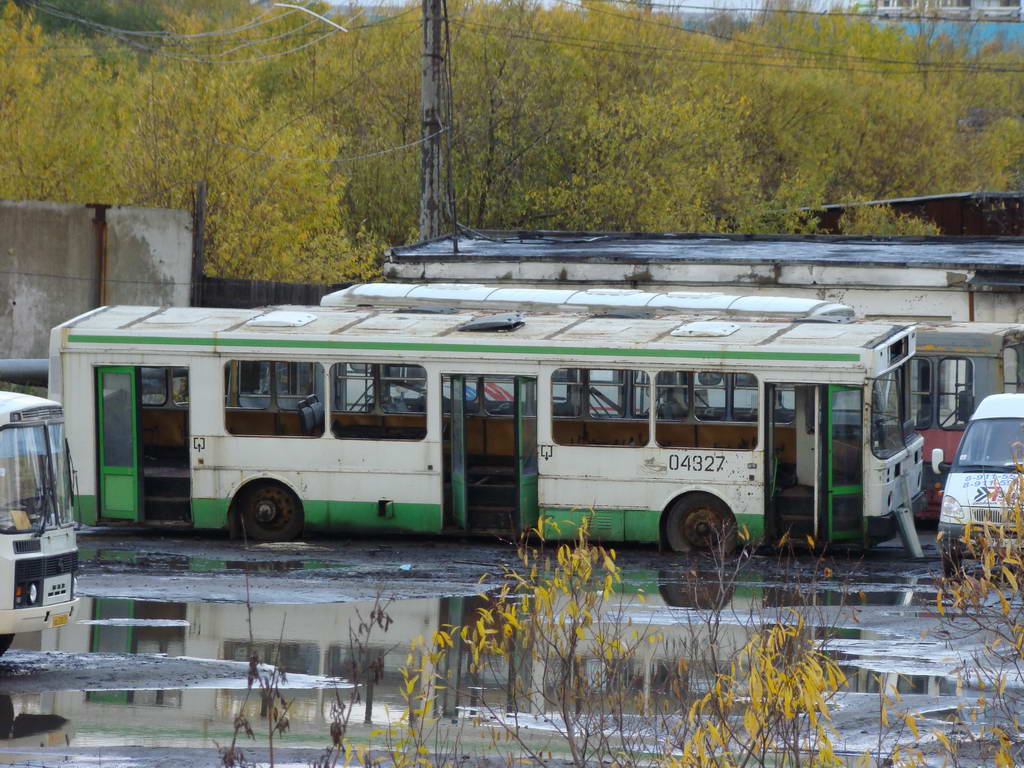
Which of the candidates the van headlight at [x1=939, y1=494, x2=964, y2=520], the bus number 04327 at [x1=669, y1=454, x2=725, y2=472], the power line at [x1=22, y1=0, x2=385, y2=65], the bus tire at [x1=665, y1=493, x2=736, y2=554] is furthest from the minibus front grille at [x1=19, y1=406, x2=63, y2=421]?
the power line at [x1=22, y1=0, x2=385, y2=65]

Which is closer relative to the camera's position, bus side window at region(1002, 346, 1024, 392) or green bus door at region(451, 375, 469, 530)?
green bus door at region(451, 375, 469, 530)

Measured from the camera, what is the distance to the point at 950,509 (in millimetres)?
16859

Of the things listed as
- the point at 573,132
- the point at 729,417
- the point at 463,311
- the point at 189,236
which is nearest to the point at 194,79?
the point at 189,236

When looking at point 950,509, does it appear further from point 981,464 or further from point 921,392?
point 921,392

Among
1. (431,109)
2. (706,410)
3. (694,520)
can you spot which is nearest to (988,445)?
(706,410)

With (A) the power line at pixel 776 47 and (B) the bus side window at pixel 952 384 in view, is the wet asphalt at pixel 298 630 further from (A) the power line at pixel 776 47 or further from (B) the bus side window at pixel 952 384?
(A) the power line at pixel 776 47

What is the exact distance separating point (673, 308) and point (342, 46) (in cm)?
3217

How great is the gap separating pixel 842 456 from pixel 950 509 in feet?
5.98

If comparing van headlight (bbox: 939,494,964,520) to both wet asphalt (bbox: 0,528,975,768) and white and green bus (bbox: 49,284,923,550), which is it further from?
white and green bus (bbox: 49,284,923,550)

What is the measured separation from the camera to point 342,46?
5138 cm

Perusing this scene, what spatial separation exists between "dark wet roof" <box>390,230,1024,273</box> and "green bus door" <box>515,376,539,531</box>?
8899 mm

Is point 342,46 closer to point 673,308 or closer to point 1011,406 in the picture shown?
point 673,308

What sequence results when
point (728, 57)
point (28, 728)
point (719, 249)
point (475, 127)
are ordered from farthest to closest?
1. point (728, 57)
2. point (475, 127)
3. point (719, 249)
4. point (28, 728)

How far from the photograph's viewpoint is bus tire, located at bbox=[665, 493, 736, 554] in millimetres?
18828
